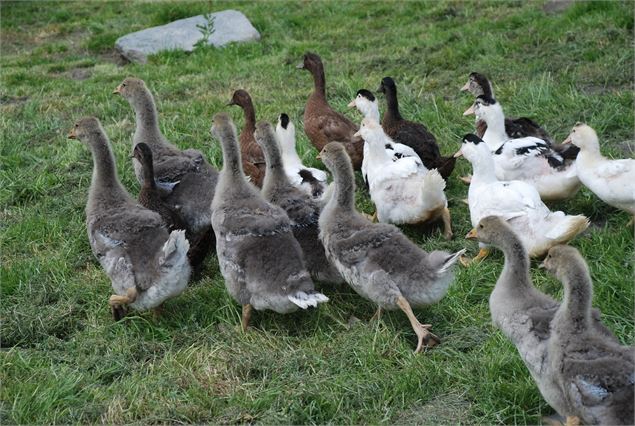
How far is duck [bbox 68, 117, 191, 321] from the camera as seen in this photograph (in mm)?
5090

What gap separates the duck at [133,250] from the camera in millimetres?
5090

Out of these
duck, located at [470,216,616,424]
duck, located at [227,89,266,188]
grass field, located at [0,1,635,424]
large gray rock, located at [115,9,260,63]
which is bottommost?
large gray rock, located at [115,9,260,63]

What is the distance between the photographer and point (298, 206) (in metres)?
5.74

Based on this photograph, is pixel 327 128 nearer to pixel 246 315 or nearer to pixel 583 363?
pixel 246 315

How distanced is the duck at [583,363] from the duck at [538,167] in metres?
2.33

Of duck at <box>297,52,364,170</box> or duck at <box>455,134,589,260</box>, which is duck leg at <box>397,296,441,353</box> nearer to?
duck at <box>455,134,589,260</box>

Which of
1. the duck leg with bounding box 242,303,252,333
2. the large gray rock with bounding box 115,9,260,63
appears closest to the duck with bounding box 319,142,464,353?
the duck leg with bounding box 242,303,252,333

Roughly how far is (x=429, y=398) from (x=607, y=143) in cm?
375

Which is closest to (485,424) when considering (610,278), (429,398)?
(429,398)

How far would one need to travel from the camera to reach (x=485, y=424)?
161 inches

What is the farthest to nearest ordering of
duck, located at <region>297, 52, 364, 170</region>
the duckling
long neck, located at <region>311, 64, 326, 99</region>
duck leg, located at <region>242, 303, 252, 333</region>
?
long neck, located at <region>311, 64, 326, 99</region>
duck, located at <region>297, 52, 364, 170</region>
the duckling
duck leg, located at <region>242, 303, 252, 333</region>

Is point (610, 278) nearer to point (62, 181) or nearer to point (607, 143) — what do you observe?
point (607, 143)

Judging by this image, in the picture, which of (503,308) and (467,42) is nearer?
(503,308)

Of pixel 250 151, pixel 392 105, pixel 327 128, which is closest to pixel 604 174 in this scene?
pixel 392 105
